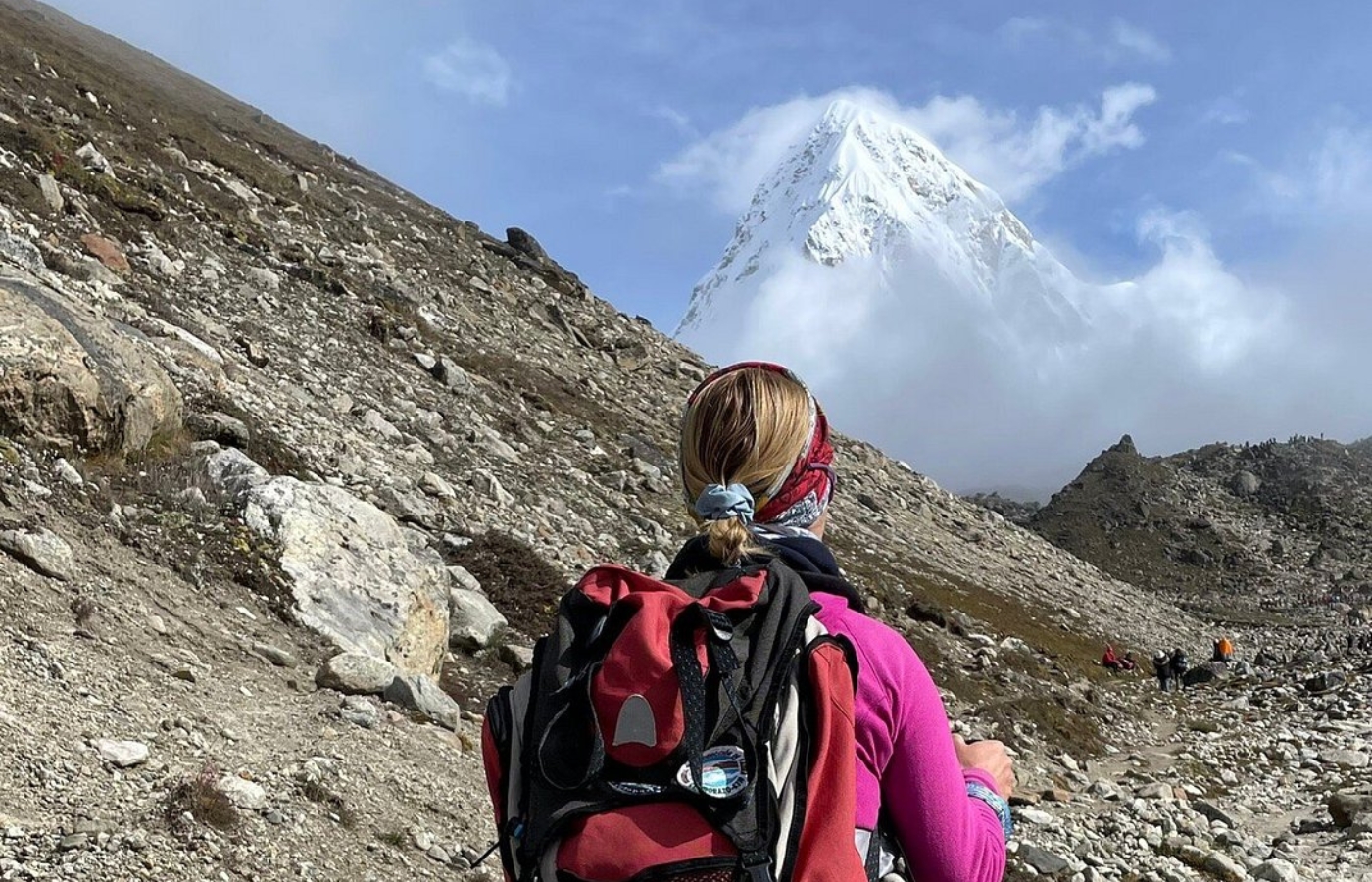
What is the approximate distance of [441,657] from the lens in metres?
10.7

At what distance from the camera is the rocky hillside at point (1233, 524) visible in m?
82.0

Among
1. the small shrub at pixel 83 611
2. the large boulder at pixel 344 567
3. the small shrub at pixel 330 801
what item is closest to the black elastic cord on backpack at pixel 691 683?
the small shrub at pixel 330 801

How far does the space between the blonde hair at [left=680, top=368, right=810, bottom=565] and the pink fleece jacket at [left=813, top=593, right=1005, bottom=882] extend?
0.42 metres

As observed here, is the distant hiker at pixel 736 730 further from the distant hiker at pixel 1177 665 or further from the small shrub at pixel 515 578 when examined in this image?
the distant hiker at pixel 1177 665

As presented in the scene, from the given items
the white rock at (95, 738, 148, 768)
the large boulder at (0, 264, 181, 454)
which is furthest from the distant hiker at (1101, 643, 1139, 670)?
the white rock at (95, 738, 148, 768)

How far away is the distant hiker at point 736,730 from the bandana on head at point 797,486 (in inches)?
0.9

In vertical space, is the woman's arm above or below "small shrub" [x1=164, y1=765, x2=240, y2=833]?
above

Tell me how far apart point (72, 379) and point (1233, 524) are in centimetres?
10806

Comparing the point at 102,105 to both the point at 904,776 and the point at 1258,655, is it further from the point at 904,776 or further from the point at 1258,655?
the point at 1258,655

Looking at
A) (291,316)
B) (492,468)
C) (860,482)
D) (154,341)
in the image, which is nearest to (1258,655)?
(860,482)

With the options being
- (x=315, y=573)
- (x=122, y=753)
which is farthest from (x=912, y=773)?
(x=315, y=573)

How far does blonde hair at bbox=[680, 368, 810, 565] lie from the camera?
2.39m

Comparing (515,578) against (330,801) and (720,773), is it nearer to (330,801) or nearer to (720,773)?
(330,801)

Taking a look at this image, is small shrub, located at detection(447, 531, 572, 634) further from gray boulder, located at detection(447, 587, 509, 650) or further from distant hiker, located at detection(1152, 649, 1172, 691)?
distant hiker, located at detection(1152, 649, 1172, 691)
